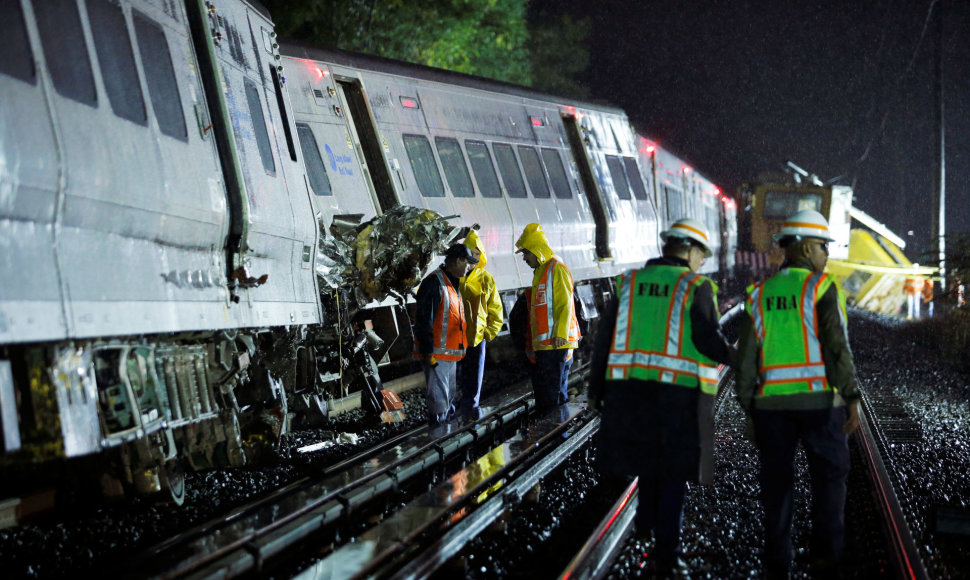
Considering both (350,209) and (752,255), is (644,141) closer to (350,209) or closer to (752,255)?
(350,209)

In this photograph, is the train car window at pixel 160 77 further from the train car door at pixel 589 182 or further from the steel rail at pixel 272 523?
the train car door at pixel 589 182

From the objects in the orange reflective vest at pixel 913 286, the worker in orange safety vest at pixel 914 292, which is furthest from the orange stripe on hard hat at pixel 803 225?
the orange reflective vest at pixel 913 286

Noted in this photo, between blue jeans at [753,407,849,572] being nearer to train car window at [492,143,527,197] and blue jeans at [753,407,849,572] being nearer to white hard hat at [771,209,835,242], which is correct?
white hard hat at [771,209,835,242]

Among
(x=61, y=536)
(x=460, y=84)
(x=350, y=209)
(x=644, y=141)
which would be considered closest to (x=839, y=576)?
(x=61, y=536)

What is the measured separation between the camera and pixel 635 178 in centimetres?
1716

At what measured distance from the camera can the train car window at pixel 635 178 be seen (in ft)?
55.2

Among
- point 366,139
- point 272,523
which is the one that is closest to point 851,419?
point 272,523

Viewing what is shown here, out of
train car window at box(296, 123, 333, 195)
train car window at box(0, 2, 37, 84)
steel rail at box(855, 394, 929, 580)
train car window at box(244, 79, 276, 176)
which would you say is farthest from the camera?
train car window at box(296, 123, 333, 195)

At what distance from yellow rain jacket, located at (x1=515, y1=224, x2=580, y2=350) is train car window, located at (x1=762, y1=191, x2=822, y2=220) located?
22.4 m

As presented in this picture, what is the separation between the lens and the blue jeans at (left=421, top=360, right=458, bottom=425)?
316 inches

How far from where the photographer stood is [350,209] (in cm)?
946

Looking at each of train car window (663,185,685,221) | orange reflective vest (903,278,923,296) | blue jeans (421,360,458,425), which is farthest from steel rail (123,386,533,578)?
orange reflective vest (903,278,923,296)

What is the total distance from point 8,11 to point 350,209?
5.42 m

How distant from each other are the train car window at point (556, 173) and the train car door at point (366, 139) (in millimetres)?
3974
